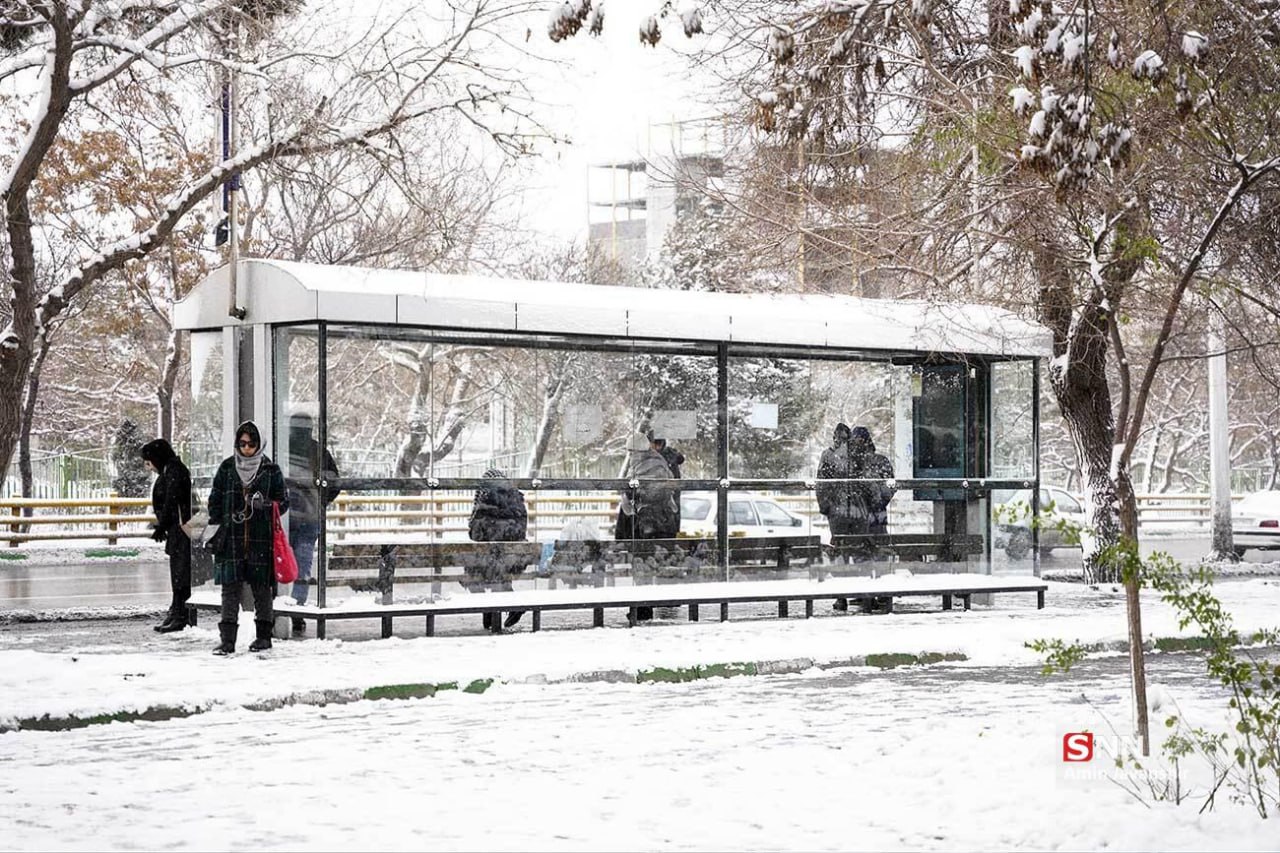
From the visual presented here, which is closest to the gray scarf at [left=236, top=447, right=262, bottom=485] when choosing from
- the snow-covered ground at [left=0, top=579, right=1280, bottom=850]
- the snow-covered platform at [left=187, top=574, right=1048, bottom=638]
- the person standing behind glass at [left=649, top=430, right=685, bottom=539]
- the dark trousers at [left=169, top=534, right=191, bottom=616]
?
the snow-covered ground at [left=0, top=579, right=1280, bottom=850]

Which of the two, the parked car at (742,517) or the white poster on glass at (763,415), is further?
the white poster on glass at (763,415)

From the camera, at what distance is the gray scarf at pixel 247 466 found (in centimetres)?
1529

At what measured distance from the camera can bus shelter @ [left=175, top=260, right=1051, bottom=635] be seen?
16.8m

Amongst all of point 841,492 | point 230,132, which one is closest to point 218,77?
point 230,132

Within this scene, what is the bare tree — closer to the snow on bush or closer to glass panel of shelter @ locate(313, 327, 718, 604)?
glass panel of shelter @ locate(313, 327, 718, 604)

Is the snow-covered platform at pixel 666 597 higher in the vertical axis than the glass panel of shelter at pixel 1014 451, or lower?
lower

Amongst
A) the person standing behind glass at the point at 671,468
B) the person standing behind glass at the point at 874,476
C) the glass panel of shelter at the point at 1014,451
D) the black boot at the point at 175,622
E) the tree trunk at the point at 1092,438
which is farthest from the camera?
the tree trunk at the point at 1092,438

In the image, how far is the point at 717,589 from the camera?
61.7ft

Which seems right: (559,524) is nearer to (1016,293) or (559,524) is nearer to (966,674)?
(966,674)

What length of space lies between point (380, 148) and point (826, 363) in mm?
5535

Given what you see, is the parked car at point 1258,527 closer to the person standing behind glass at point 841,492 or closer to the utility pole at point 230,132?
the person standing behind glass at point 841,492

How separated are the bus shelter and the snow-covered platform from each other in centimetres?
9

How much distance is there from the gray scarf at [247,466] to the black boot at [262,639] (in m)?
1.18

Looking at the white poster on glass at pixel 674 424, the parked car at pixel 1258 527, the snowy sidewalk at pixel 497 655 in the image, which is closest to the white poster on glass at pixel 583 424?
the white poster on glass at pixel 674 424
